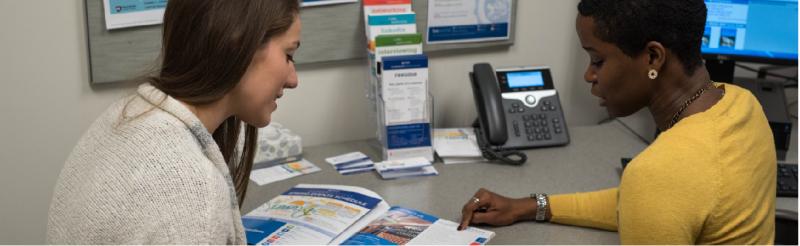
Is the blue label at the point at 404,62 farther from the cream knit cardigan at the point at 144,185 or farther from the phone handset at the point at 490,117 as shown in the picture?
the cream knit cardigan at the point at 144,185

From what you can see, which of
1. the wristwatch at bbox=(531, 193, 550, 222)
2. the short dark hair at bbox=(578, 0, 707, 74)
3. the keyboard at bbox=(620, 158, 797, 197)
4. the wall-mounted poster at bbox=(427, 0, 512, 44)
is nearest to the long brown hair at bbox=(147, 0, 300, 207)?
the short dark hair at bbox=(578, 0, 707, 74)

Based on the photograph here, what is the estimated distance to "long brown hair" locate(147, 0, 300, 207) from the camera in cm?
106

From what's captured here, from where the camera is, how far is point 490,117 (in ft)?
6.18

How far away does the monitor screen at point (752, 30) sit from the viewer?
1.90m

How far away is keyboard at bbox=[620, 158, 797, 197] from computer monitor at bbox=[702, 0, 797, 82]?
294 millimetres

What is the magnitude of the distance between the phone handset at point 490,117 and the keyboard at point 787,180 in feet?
1.73

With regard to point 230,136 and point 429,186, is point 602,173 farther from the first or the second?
point 230,136

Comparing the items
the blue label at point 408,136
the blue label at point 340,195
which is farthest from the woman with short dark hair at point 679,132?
the blue label at point 408,136

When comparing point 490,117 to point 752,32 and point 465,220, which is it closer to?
point 465,220

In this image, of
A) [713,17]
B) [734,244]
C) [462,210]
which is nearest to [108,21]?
[462,210]

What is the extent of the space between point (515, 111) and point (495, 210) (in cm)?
51

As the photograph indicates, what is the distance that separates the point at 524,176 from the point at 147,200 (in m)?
0.96

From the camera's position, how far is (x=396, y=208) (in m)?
1.53

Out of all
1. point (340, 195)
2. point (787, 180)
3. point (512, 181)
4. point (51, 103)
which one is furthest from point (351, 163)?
point (787, 180)
